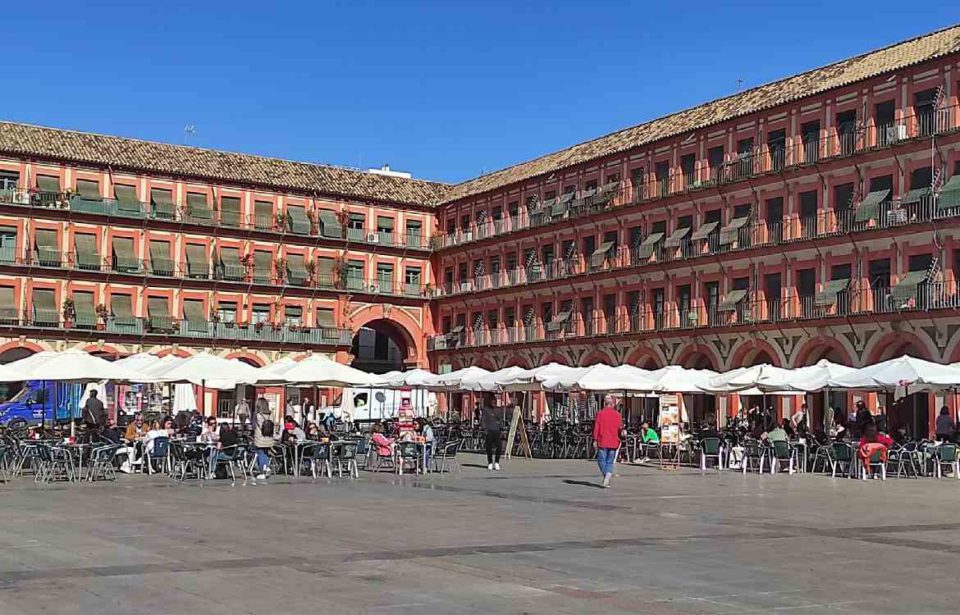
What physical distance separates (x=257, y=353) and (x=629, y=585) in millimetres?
52309

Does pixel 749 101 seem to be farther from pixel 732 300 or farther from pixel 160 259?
pixel 160 259

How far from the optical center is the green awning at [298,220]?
2458 inches

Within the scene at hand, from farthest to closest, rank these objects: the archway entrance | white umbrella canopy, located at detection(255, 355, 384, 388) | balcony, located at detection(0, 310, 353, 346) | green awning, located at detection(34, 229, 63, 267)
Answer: the archway entrance, green awning, located at detection(34, 229, 63, 267), balcony, located at detection(0, 310, 353, 346), white umbrella canopy, located at detection(255, 355, 384, 388)

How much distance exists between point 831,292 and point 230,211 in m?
31.8

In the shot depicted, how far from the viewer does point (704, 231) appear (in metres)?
47.6

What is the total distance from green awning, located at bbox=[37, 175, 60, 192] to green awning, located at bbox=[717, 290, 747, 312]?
3115 centimetres

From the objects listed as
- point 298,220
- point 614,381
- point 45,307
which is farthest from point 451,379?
point 298,220

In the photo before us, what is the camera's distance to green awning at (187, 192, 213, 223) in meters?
59.8

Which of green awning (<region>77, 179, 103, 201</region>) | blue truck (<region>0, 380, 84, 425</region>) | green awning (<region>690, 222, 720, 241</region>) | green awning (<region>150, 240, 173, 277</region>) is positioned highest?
green awning (<region>77, 179, 103, 201</region>)

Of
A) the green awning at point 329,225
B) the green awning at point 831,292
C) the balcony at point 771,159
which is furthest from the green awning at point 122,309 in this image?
the green awning at point 831,292

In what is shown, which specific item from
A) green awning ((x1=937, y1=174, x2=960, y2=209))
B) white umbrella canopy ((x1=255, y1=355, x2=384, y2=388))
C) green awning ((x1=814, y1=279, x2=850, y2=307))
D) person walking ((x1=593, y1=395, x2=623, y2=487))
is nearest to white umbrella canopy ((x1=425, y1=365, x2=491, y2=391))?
white umbrella canopy ((x1=255, y1=355, x2=384, y2=388))

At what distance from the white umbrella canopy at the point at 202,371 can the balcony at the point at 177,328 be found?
28.3m

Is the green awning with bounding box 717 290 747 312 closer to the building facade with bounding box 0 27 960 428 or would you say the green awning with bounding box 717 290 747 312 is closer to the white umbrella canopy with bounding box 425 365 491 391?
the building facade with bounding box 0 27 960 428

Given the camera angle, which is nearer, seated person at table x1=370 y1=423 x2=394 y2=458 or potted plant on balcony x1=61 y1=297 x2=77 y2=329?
seated person at table x1=370 y1=423 x2=394 y2=458
